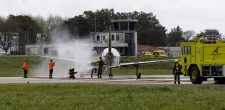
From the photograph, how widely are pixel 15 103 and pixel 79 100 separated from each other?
8.30ft

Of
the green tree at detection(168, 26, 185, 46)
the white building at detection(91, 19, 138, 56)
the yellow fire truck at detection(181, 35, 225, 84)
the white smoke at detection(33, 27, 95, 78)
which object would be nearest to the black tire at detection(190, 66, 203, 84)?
the yellow fire truck at detection(181, 35, 225, 84)

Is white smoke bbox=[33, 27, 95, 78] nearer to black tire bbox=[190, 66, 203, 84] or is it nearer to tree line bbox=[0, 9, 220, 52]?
black tire bbox=[190, 66, 203, 84]

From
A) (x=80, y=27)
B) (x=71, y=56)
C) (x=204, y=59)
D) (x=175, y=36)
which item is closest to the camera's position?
(x=204, y=59)

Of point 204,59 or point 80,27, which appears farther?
point 80,27

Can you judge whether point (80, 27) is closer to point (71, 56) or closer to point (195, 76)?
point (71, 56)

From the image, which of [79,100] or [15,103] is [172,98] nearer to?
[79,100]

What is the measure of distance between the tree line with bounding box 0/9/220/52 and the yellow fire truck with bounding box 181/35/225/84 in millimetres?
59320

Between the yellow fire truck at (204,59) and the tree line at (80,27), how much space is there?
195 ft

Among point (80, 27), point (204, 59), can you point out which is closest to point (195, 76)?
point (204, 59)

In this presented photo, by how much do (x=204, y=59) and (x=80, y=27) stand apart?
8468 cm

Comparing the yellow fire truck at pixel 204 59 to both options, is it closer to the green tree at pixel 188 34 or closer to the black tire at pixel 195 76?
the black tire at pixel 195 76

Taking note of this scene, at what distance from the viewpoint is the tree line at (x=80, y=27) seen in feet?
357

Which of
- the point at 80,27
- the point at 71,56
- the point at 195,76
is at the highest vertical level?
the point at 80,27

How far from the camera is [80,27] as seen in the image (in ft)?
368
